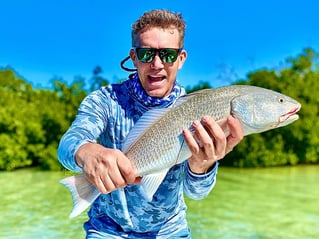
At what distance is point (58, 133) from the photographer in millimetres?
18016

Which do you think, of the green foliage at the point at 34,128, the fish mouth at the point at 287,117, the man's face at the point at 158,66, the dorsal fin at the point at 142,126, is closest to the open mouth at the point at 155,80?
the man's face at the point at 158,66

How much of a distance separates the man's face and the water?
281 cm

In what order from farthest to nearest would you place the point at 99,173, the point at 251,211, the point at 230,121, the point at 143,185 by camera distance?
the point at 251,211 → the point at 143,185 → the point at 230,121 → the point at 99,173

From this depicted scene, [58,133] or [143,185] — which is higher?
[58,133]

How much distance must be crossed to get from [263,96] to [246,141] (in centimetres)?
1630

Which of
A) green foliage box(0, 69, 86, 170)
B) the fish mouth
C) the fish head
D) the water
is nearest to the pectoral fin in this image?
the fish head

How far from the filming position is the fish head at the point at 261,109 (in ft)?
6.01

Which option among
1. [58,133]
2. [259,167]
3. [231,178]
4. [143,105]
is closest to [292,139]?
[259,167]

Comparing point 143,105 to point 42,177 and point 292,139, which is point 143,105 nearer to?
point 42,177

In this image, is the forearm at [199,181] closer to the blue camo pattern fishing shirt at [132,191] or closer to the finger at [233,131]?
the blue camo pattern fishing shirt at [132,191]

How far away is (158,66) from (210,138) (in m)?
0.49

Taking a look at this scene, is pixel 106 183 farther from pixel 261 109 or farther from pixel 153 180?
pixel 261 109

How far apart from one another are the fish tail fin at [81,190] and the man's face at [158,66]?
25.6 inches

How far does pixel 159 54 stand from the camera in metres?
2.12
